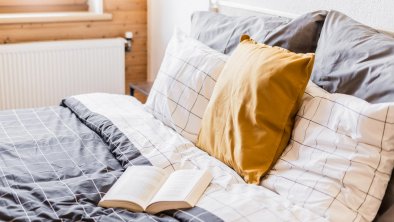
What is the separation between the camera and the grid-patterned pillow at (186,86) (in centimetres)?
178

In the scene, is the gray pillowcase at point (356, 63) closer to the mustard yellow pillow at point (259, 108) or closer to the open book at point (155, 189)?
the mustard yellow pillow at point (259, 108)

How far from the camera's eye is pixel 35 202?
1.32 metres

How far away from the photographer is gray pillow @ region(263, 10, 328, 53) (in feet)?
5.61

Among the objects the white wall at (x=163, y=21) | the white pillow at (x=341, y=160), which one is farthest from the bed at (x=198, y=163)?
the white wall at (x=163, y=21)

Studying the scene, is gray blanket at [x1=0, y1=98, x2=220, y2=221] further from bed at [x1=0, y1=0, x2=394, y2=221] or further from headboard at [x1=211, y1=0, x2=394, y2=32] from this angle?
headboard at [x1=211, y1=0, x2=394, y2=32]

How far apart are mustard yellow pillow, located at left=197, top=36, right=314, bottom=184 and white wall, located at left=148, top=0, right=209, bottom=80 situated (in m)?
1.25

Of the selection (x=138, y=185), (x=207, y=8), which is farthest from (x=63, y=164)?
(x=207, y=8)

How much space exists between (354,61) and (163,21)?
1.88m

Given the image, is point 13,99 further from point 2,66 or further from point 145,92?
point 145,92

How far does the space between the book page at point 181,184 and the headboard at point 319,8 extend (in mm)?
791

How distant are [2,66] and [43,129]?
3.92 feet

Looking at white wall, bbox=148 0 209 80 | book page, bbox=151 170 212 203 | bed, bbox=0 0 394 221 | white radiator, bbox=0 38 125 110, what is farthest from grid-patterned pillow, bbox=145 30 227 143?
white radiator, bbox=0 38 125 110

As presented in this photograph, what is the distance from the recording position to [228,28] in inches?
80.5

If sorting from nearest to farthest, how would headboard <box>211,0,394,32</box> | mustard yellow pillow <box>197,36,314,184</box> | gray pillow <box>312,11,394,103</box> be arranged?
gray pillow <box>312,11,394,103</box> < mustard yellow pillow <box>197,36,314,184</box> < headboard <box>211,0,394,32</box>
